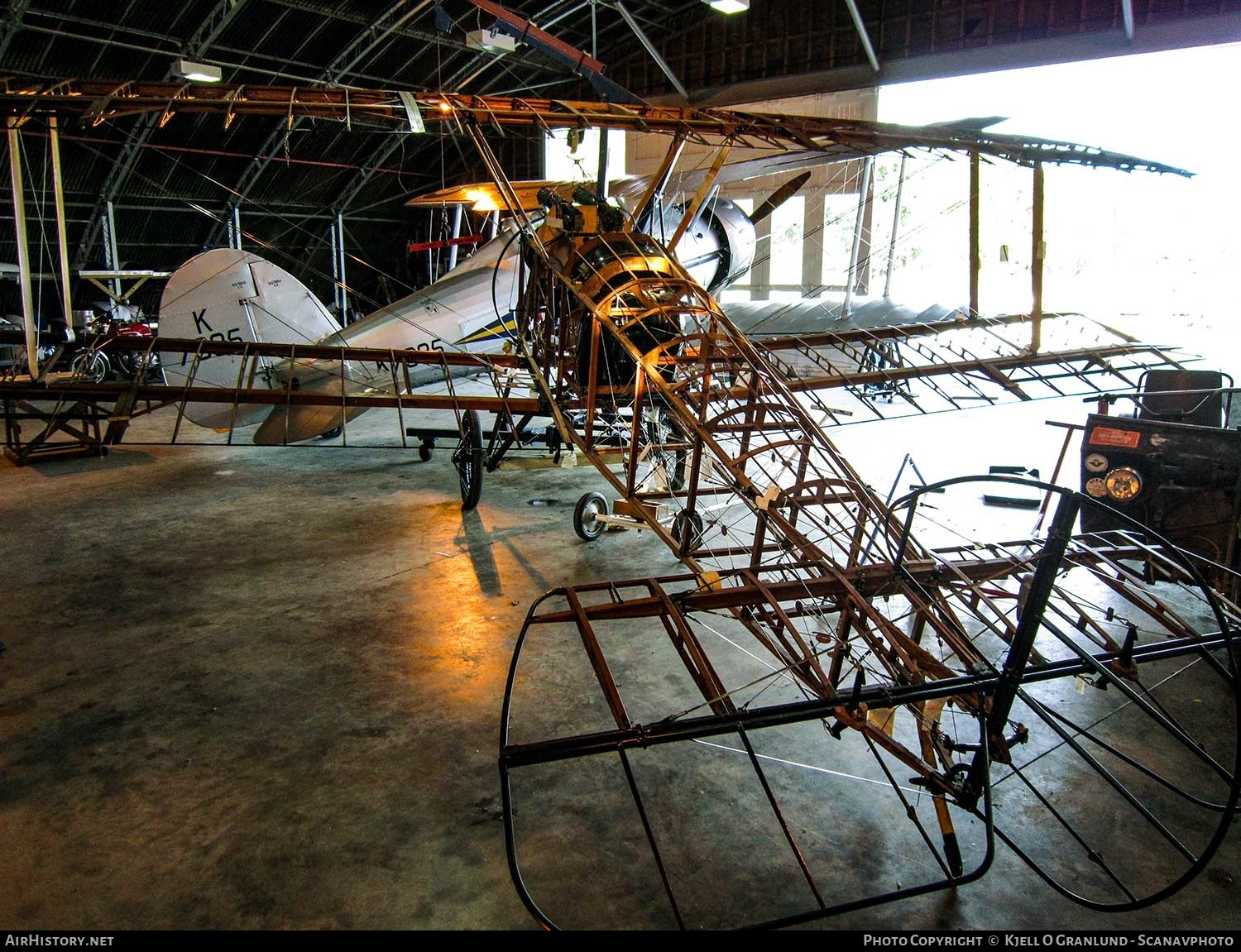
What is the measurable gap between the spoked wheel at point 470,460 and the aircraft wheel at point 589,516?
1.51 meters

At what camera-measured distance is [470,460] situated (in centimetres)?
912

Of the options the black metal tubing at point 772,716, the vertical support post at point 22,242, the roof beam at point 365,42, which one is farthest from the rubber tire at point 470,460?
the roof beam at point 365,42

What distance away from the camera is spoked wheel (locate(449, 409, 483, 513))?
8945mm

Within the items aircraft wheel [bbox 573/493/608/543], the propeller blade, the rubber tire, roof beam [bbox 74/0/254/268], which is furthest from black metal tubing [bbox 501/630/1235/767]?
roof beam [bbox 74/0/254/268]

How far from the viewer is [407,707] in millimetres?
4977

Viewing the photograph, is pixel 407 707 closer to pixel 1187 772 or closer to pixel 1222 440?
pixel 1187 772

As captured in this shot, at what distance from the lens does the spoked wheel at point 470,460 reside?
8.95 meters

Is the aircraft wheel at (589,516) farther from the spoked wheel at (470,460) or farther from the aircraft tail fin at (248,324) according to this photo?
the aircraft tail fin at (248,324)

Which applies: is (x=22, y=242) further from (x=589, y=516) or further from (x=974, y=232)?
(x=974, y=232)

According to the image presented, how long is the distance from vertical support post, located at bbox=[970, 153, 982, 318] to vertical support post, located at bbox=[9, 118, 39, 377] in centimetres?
884

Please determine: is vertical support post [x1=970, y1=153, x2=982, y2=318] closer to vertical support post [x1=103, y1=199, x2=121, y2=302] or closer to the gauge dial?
the gauge dial

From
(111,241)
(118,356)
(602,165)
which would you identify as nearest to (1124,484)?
(602,165)
